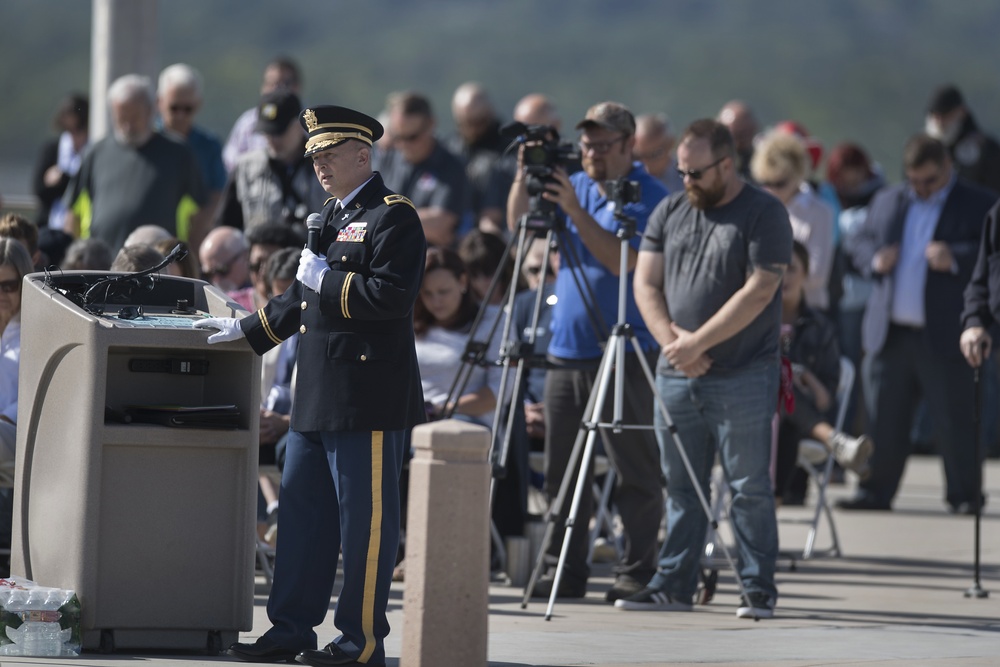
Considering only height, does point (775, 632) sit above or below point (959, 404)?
below

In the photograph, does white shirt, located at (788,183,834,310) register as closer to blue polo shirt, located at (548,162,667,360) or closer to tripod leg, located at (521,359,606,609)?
blue polo shirt, located at (548,162,667,360)

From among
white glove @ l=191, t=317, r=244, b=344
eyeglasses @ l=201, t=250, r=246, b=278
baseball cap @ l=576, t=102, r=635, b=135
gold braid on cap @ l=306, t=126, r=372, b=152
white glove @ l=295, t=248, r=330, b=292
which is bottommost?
white glove @ l=191, t=317, r=244, b=344

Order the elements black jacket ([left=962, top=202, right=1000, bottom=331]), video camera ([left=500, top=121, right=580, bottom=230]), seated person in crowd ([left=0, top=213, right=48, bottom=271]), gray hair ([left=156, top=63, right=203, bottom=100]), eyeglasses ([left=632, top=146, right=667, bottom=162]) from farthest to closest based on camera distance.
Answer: gray hair ([left=156, top=63, right=203, bottom=100]), eyeglasses ([left=632, top=146, right=667, bottom=162]), seated person in crowd ([left=0, top=213, right=48, bottom=271]), black jacket ([left=962, top=202, right=1000, bottom=331]), video camera ([left=500, top=121, right=580, bottom=230])

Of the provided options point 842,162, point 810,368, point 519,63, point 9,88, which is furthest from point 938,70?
point 810,368

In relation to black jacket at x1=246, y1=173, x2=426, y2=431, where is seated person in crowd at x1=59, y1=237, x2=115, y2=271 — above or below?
above

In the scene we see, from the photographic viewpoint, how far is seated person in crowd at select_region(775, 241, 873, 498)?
10.5m

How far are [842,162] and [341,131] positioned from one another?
9.09 meters

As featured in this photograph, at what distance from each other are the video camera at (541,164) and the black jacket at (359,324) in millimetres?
1847

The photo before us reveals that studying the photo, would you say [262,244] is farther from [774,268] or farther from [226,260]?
[774,268]

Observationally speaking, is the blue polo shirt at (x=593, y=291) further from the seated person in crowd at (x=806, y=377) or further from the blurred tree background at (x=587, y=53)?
the blurred tree background at (x=587, y=53)

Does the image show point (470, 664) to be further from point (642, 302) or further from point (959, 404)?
point (959, 404)

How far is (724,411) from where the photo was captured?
809 centimetres

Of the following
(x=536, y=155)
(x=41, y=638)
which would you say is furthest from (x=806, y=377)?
(x=41, y=638)

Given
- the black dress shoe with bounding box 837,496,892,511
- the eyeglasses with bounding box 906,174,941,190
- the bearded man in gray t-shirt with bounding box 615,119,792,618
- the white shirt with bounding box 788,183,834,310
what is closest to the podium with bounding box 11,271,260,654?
the bearded man in gray t-shirt with bounding box 615,119,792,618
